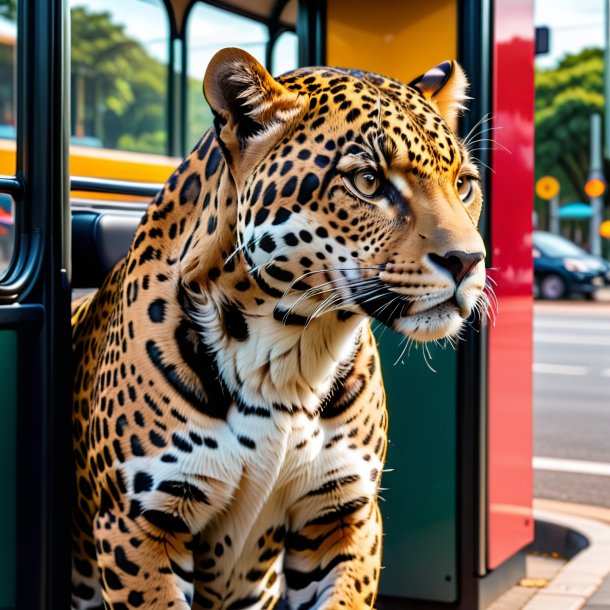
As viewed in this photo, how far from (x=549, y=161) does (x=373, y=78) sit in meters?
39.6

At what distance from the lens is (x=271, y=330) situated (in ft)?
7.90

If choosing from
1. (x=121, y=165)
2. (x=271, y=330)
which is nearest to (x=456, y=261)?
(x=271, y=330)

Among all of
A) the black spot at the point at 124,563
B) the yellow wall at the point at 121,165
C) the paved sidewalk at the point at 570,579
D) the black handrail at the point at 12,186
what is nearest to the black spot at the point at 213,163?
the black handrail at the point at 12,186

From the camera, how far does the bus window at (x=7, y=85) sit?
4930 millimetres

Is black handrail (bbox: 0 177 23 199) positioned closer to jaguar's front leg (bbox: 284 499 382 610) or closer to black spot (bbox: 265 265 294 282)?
black spot (bbox: 265 265 294 282)

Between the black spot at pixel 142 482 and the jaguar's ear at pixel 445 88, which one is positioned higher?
the jaguar's ear at pixel 445 88

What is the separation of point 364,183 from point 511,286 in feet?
7.40

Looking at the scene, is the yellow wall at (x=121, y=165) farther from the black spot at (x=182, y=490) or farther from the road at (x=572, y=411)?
the black spot at (x=182, y=490)

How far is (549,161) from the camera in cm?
4072

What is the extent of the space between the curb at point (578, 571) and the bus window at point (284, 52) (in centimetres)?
245

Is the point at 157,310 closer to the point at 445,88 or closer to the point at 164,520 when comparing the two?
the point at 164,520

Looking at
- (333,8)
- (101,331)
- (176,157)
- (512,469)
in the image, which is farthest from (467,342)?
(176,157)

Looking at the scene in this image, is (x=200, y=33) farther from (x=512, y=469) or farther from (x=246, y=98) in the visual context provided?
(x=246, y=98)

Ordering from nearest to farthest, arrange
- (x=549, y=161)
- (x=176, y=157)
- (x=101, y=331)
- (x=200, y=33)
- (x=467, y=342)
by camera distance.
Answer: (x=101, y=331), (x=467, y=342), (x=200, y=33), (x=176, y=157), (x=549, y=161)
